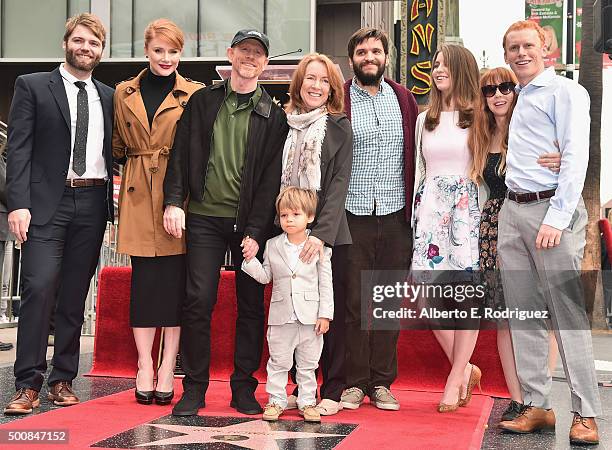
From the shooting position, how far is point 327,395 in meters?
4.96

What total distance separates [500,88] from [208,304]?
213 cm

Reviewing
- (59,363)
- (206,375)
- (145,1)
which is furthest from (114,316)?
(145,1)

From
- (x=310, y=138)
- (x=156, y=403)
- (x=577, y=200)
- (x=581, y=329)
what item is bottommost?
(x=156, y=403)

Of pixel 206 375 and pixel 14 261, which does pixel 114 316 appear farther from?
pixel 14 261

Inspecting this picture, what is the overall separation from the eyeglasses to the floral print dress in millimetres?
238

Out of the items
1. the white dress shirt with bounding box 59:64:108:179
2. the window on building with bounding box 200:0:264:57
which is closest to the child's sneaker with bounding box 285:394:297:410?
the white dress shirt with bounding box 59:64:108:179

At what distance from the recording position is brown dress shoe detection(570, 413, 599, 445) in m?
4.25

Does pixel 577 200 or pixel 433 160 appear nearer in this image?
pixel 577 200

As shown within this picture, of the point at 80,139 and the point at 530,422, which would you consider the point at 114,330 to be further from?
the point at 530,422

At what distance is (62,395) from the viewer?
5141 mm

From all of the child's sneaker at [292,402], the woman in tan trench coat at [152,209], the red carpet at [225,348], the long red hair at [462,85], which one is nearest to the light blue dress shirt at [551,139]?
the long red hair at [462,85]

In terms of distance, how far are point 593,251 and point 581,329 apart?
12899 millimetres

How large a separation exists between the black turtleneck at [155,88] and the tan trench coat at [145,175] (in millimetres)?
41

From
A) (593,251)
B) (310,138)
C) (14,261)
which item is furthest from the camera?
(593,251)
